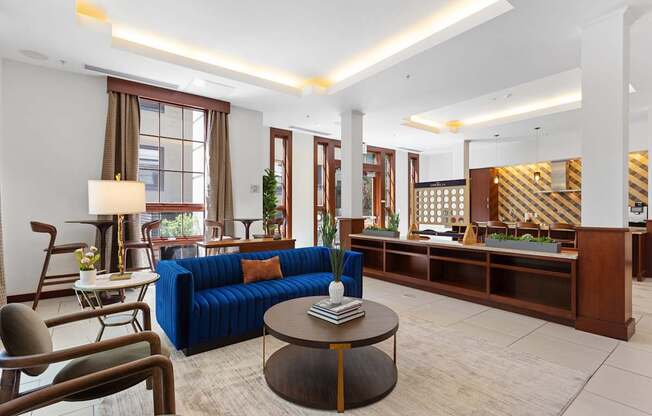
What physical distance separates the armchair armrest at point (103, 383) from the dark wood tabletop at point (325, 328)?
73 centimetres

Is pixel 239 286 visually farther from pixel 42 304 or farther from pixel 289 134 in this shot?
pixel 289 134

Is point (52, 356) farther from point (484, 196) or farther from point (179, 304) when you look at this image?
point (484, 196)

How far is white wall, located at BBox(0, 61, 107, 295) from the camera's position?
427 cm

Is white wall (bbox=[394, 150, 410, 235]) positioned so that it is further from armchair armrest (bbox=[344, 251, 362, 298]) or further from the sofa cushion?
the sofa cushion

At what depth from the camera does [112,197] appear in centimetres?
281

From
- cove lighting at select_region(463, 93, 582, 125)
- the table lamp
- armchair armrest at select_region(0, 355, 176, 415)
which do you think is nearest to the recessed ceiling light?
the table lamp

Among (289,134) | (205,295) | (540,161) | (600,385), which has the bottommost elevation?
(600,385)

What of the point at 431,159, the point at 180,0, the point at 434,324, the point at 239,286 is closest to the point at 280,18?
the point at 180,0

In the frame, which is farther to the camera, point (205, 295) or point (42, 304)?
point (42, 304)

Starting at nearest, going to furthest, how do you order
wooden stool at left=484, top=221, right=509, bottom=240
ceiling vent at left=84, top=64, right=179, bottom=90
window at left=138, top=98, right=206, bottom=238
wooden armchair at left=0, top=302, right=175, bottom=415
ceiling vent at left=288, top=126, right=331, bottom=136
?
wooden armchair at left=0, top=302, right=175, bottom=415
ceiling vent at left=84, top=64, right=179, bottom=90
window at left=138, top=98, right=206, bottom=238
wooden stool at left=484, top=221, right=509, bottom=240
ceiling vent at left=288, top=126, right=331, bottom=136

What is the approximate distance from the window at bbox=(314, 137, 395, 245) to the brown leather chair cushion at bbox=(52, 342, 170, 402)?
709cm

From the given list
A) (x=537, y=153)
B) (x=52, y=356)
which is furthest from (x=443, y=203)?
(x=52, y=356)

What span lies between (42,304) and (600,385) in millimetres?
6014

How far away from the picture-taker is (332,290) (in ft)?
8.23
